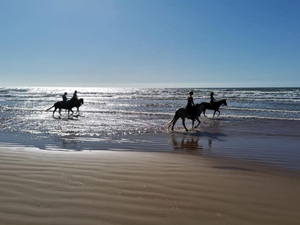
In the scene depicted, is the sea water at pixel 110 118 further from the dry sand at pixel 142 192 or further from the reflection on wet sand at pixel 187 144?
the dry sand at pixel 142 192

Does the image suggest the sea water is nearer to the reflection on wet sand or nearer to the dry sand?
the reflection on wet sand

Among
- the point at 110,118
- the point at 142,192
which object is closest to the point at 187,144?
the point at 142,192

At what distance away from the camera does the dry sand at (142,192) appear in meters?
3.00

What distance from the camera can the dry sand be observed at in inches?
118

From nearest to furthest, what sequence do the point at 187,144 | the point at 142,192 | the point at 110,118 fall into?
the point at 142,192 < the point at 187,144 < the point at 110,118

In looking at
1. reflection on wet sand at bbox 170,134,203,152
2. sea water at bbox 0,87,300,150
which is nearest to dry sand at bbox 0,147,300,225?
reflection on wet sand at bbox 170,134,203,152

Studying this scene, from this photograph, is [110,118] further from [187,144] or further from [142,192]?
[142,192]

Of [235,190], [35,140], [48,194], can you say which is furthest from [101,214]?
[35,140]

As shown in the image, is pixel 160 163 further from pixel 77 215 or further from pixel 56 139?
pixel 56 139

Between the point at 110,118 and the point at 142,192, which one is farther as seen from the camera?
the point at 110,118

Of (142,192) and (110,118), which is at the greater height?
(110,118)

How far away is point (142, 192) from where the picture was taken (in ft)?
12.3

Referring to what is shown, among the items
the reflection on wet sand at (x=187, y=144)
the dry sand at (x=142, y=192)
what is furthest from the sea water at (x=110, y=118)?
the dry sand at (x=142, y=192)

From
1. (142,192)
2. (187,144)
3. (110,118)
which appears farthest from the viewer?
(110,118)
